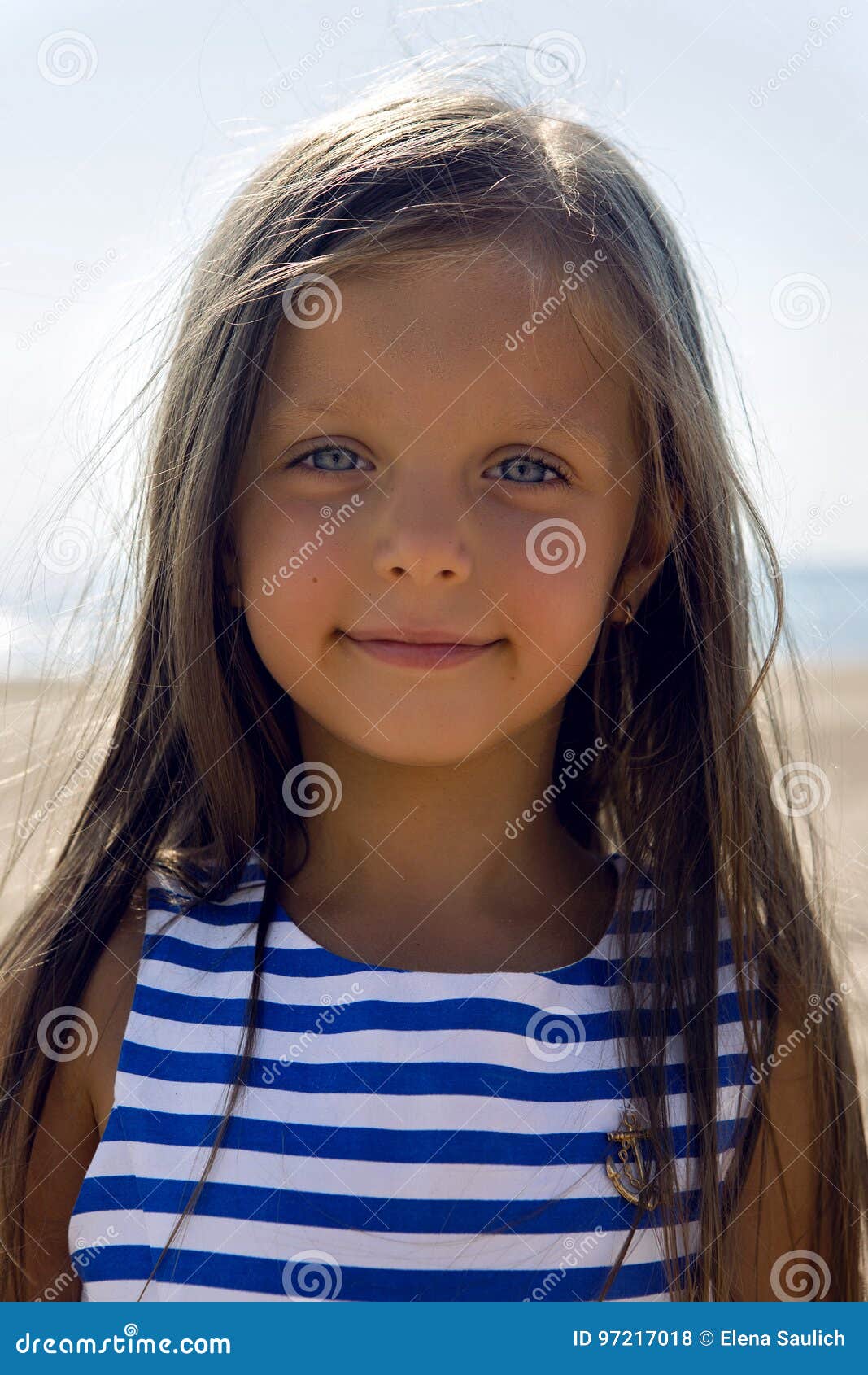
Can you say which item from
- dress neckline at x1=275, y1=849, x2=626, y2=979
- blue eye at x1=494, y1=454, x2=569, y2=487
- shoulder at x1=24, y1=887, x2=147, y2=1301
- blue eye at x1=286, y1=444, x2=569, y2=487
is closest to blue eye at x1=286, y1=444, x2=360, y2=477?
blue eye at x1=286, y1=444, x2=569, y2=487

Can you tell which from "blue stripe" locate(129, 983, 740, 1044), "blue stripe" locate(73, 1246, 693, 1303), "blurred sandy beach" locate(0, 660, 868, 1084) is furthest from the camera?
"blurred sandy beach" locate(0, 660, 868, 1084)

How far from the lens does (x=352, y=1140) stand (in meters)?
1.72

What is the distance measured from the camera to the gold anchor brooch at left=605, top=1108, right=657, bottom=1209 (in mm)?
1737

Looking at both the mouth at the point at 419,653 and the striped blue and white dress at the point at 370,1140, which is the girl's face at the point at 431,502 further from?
the striped blue and white dress at the point at 370,1140

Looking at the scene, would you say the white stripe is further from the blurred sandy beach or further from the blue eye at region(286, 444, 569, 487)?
the blue eye at region(286, 444, 569, 487)

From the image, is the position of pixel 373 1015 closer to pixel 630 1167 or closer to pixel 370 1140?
pixel 370 1140

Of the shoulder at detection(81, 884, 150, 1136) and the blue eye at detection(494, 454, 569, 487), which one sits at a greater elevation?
the blue eye at detection(494, 454, 569, 487)

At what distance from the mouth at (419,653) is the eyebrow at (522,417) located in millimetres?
303

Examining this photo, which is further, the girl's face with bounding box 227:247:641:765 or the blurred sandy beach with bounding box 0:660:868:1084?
the blurred sandy beach with bounding box 0:660:868:1084

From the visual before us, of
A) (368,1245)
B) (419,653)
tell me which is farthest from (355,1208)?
(419,653)

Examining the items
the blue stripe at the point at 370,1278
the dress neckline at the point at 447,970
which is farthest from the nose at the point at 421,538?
the blue stripe at the point at 370,1278

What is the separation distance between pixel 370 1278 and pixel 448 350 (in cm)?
118

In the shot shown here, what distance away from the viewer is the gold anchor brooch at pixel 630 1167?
174cm

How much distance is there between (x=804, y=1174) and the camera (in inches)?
74.2
